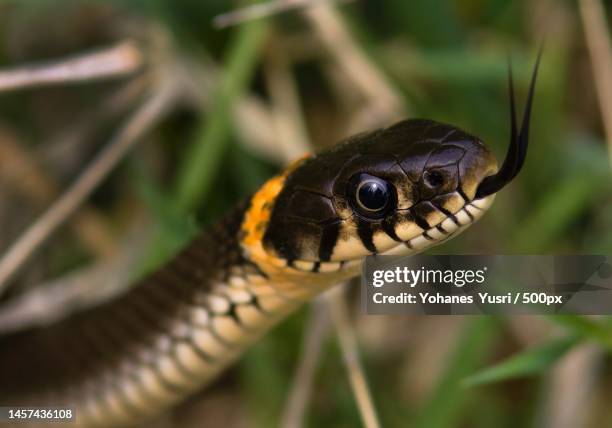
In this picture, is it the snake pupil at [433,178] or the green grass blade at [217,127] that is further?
the green grass blade at [217,127]

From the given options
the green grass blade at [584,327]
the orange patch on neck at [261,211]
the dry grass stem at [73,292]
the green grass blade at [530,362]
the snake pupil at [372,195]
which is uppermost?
the dry grass stem at [73,292]

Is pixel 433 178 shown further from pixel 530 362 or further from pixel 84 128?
pixel 84 128

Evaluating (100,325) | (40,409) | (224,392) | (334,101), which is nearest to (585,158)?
(334,101)

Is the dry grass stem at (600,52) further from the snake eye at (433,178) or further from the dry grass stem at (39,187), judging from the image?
the dry grass stem at (39,187)

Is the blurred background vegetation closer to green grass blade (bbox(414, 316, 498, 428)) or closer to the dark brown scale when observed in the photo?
green grass blade (bbox(414, 316, 498, 428))

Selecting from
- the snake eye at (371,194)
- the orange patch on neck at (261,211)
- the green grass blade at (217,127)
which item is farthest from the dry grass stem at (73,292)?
the snake eye at (371,194)

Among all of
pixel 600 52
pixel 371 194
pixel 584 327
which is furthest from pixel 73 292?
pixel 600 52

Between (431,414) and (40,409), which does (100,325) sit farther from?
(431,414)
